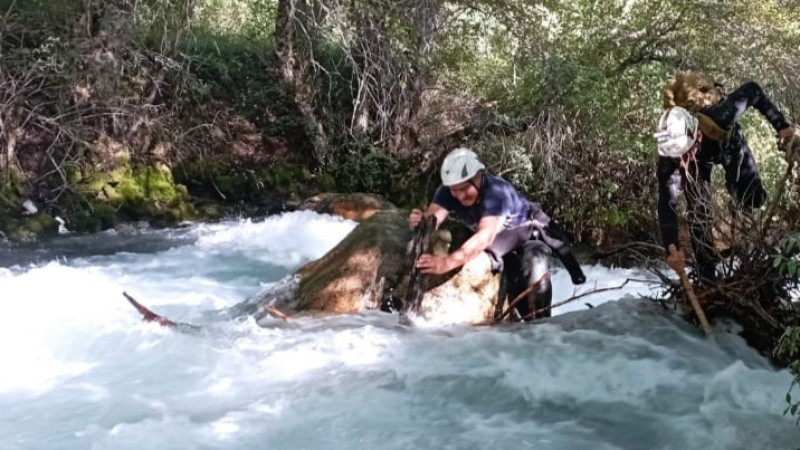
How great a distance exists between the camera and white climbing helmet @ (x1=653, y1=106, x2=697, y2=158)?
15.7 feet

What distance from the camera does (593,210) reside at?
10156mm

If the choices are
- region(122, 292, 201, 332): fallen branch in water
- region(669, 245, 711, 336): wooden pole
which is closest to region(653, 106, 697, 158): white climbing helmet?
region(669, 245, 711, 336): wooden pole

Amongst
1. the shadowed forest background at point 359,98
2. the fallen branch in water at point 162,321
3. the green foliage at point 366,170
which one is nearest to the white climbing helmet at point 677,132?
the fallen branch in water at point 162,321

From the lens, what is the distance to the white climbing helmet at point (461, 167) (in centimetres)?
540

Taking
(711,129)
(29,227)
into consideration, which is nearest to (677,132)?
(711,129)

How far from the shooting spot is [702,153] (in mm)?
5129

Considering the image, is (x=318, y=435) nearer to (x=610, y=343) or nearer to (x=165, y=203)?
(x=610, y=343)

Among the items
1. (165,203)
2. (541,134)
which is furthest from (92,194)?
(541,134)

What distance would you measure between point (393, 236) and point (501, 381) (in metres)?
1.77

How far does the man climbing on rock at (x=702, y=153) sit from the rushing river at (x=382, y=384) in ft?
1.61

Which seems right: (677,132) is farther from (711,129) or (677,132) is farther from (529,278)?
(529,278)

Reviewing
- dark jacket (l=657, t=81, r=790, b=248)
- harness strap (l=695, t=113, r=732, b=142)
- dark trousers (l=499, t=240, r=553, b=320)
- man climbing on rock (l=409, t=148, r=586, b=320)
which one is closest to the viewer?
dark jacket (l=657, t=81, r=790, b=248)

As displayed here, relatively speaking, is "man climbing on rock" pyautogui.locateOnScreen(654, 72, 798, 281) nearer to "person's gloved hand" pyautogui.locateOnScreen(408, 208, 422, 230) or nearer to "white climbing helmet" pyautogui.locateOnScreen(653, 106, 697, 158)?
"white climbing helmet" pyautogui.locateOnScreen(653, 106, 697, 158)

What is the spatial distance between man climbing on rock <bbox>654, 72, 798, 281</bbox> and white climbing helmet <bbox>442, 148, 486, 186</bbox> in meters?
1.23
